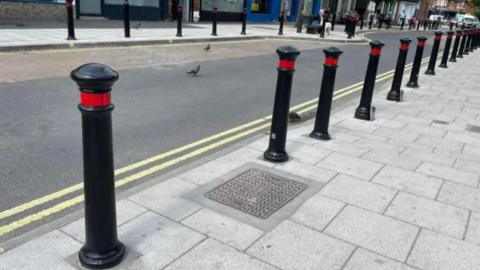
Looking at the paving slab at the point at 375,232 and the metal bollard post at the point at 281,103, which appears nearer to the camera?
the paving slab at the point at 375,232

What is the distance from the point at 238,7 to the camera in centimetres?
2894

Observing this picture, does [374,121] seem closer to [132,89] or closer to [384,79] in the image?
[132,89]

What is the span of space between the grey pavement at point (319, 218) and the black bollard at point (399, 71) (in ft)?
8.32

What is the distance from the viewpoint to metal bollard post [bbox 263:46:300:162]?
14.0 feet

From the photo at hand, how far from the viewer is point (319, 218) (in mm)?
3545

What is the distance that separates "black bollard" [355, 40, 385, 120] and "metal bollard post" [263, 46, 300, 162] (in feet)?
7.90

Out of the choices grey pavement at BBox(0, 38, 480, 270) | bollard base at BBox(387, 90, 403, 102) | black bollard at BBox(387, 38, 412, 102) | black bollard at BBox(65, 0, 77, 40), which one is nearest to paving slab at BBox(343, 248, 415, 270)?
grey pavement at BBox(0, 38, 480, 270)

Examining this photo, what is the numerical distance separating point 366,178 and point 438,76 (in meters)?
9.32

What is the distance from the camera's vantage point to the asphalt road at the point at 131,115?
4.27 meters

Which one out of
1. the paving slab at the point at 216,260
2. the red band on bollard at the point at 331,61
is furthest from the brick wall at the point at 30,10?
the paving slab at the point at 216,260

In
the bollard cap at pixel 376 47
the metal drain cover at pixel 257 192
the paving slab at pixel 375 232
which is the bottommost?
the metal drain cover at pixel 257 192

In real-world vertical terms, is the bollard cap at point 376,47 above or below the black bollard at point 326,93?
above

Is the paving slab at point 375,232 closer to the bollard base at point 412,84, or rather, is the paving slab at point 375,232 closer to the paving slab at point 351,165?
the paving slab at point 351,165

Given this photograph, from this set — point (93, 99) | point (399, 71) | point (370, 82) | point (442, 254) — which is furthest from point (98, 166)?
point (399, 71)
